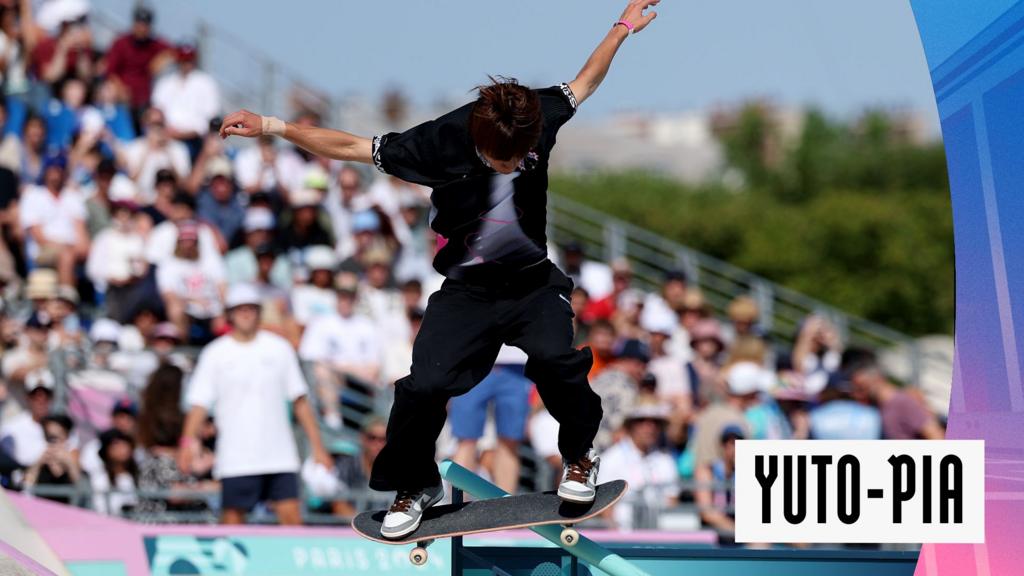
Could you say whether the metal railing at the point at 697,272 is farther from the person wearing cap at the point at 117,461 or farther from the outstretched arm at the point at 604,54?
the outstretched arm at the point at 604,54

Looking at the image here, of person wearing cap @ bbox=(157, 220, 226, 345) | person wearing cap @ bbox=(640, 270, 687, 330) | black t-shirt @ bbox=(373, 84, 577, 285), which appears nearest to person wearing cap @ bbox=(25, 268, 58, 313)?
person wearing cap @ bbox=(157, 220, 226, 345)

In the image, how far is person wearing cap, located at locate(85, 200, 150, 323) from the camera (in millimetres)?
11750

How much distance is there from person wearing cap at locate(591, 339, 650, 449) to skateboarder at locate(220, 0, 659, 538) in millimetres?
4828

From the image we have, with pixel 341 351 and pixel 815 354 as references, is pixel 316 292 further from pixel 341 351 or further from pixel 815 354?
pixel 815 354

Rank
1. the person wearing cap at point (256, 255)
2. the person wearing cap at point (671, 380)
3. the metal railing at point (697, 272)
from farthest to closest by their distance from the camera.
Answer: the metal railing at point (697, 272) → the person wearing cap at point (256, 255) → the person wearing cap at point (671, 380)

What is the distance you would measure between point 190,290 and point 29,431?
219 centimetres

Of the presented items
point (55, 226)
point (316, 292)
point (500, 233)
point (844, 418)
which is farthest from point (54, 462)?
point (500, 233)

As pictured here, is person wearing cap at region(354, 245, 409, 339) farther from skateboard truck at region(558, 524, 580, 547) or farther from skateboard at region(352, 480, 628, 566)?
skateboard truck at region(558, 524, 580, 547)

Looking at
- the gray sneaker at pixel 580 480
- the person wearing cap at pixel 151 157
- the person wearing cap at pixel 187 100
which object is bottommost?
the gray sneaker at pixel 580 480

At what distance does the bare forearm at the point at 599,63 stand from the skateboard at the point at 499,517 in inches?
54.1

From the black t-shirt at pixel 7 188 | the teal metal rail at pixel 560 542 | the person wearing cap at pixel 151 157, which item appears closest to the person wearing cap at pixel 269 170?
the person wearing cap at pixel 151 157

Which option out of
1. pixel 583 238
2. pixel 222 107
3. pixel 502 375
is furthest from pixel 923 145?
pixel 502 375

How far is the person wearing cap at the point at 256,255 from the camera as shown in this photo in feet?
40.3

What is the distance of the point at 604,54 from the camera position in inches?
216
